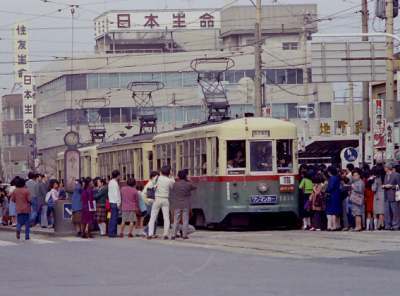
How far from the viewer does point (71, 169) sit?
34.5 m

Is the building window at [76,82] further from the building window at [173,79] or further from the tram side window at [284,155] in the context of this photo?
the tram side window at [284,155]

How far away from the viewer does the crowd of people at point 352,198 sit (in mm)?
28000

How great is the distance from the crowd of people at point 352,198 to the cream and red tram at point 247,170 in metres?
0.66

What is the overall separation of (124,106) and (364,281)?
70.4 meters

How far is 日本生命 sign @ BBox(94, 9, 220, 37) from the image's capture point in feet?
313

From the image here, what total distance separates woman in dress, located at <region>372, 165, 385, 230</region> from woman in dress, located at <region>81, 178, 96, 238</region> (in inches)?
289

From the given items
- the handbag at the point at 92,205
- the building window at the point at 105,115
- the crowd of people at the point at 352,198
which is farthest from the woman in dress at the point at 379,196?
the building window at the point at 105,115

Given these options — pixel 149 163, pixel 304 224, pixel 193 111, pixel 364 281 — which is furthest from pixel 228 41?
pixel 364 281

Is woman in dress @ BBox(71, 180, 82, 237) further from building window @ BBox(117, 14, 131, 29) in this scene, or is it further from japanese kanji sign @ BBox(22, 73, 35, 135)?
building window @ BBox(117, 14, 131, 29)

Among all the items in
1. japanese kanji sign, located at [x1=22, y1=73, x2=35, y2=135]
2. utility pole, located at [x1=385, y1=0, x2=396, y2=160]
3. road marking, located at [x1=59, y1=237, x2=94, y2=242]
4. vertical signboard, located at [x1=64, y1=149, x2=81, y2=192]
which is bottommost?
road marking, located at [x1=59, y1=237, x2=94, y2=242]

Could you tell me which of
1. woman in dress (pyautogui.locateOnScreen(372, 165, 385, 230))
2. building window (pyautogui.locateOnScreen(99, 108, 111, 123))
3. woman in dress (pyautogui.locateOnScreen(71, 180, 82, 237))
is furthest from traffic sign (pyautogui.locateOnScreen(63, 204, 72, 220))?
building window (pyautogui.locateOnScreen(99, 108, 111, 123))

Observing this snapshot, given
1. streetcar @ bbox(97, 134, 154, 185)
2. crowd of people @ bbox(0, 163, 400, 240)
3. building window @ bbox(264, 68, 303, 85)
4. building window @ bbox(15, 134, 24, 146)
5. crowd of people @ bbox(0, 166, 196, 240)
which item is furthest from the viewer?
building window @ bbox(15, 134, 24, 146)

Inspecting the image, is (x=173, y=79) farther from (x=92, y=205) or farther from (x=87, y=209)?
(x=87, y=209)

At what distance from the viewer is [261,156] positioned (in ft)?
101
